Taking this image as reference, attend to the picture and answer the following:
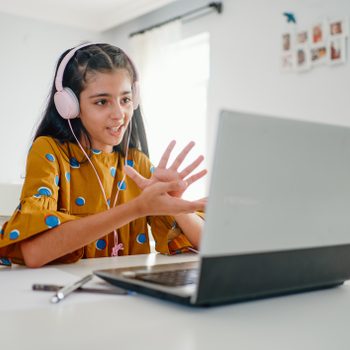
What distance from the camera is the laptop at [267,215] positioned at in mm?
614

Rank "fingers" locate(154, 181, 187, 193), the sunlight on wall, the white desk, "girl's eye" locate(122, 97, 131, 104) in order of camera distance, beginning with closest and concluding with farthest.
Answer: the white desk < "fingers" locate(154, 181, 187, 193) < "girl's eye" locate(122, 97, 131, 104) < the sunlight on wall

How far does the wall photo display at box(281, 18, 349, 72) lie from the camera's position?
3.17m

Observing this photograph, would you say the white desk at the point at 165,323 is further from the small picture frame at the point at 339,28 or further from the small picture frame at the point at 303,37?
the small picture frame at the point at 303,37

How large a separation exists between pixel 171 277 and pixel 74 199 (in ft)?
2.21

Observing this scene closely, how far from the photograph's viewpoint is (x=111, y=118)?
1.41 m

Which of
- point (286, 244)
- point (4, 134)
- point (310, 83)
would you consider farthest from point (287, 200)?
point (4, 134)

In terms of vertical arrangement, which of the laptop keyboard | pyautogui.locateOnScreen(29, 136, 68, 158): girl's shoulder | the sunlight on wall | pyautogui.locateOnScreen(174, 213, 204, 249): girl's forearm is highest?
the sunlight on wall

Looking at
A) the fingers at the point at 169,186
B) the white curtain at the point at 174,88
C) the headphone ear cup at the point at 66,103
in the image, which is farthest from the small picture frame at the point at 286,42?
the fingers at the point at 169,186

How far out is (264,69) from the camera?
12.1 feet

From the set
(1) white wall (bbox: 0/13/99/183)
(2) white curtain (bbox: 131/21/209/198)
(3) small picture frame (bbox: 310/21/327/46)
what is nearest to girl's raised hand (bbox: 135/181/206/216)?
(3) small picture frame (bbox: 310/21/327/46)

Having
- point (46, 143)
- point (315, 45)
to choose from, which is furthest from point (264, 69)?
point (46, 143)

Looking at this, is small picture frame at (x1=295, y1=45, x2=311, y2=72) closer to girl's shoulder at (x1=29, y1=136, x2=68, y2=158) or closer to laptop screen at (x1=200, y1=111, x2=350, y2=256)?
girl's shoulder at (x1=29, y1=136, x2=68, y2=158)

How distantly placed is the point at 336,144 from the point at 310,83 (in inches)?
109

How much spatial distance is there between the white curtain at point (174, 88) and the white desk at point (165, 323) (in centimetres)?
347
